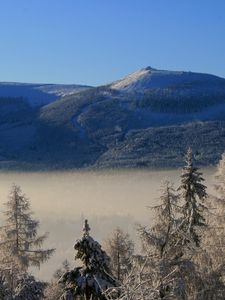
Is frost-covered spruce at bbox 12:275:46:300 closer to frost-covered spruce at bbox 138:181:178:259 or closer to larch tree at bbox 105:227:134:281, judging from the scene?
frost-covered spruce at bbox 138:181:178:259

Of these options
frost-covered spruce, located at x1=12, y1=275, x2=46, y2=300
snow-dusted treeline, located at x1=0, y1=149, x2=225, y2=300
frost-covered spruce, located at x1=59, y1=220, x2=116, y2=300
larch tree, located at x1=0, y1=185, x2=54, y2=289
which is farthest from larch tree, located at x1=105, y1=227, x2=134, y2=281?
frost-covered spruce, located at x1=59, y1=220, x2=116, y2=300

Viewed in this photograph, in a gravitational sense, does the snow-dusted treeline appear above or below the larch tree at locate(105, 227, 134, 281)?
above

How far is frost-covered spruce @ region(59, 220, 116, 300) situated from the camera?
18.8 m

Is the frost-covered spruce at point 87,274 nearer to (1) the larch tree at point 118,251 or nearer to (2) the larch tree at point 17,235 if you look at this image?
(2) the larch tree at point 17,235

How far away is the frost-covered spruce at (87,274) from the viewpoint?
18750 mm

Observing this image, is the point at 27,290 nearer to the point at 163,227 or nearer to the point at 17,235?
the point at 163,227

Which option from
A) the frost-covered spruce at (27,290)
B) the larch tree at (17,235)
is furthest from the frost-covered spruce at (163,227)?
the larch tree at (17,235)

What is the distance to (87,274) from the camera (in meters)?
18.9

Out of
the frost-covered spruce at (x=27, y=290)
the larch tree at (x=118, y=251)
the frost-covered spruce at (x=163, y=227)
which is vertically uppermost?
the frost-covered spruce at (x=163, y=227)

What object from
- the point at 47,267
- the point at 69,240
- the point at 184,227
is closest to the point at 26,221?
the point at 184,227

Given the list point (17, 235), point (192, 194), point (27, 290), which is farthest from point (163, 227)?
point (17, 235)

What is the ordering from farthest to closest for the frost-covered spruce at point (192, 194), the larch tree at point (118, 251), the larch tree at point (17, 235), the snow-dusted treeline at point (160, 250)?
the larch tree at point (118, 251)
the larch tree at point (17, 235)
the frost-covered spruce at point (192, 194)
the snow-dusted treeline at point (160, 250)

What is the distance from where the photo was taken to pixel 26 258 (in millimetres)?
33500

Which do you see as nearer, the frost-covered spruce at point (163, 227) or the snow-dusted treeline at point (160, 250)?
the snow-dusted treeline at point (160, 250)
